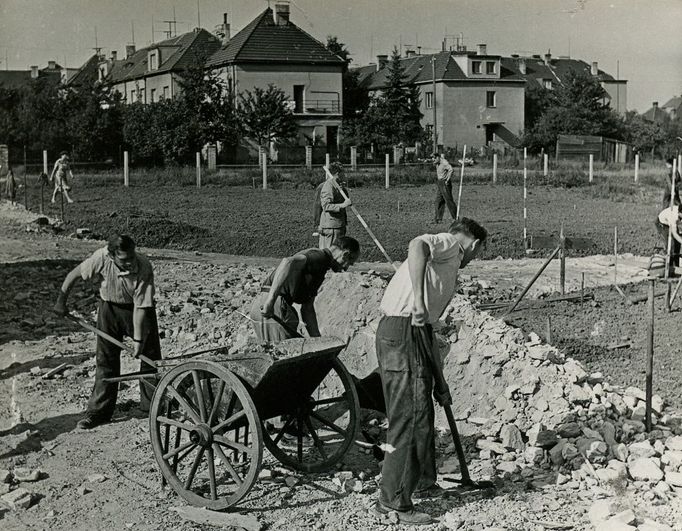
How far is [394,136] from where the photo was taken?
3167cm

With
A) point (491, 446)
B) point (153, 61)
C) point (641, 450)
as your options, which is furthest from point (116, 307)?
point (153, 61)

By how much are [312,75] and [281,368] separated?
15.7m

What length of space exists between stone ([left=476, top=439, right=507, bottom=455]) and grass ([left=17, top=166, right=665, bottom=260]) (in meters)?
8.29

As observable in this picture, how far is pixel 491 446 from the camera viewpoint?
232 inches

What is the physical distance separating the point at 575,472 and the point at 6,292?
786 centimetres

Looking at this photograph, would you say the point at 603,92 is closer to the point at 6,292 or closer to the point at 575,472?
the point at 6,292

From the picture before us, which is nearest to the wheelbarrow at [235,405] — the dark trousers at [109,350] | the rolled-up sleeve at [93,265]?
the dark trousers at [109,350]

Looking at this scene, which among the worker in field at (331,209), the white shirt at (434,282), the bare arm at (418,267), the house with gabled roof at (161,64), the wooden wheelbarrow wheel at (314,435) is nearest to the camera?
the bare arm at (418,267)

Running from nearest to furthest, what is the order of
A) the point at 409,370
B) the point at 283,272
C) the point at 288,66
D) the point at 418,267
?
1. the point at 418,267
2. the point at 409,370
3. the point at 283,272
4. the point at 288,66

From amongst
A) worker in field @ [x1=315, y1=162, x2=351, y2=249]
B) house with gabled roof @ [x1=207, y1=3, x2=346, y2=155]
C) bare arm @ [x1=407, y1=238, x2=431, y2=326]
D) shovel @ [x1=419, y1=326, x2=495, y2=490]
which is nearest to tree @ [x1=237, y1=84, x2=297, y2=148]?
house with gabled roof @ [x1=207, y1=3, x2=346, y2=155]

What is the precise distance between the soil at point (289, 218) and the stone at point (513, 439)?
822 cm

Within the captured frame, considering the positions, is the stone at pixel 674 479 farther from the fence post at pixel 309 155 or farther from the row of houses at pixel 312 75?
the fence post at pixel 309 155

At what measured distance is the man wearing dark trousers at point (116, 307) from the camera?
6223 millimetres

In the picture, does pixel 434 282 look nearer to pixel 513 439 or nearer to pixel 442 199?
pixel 513 439
